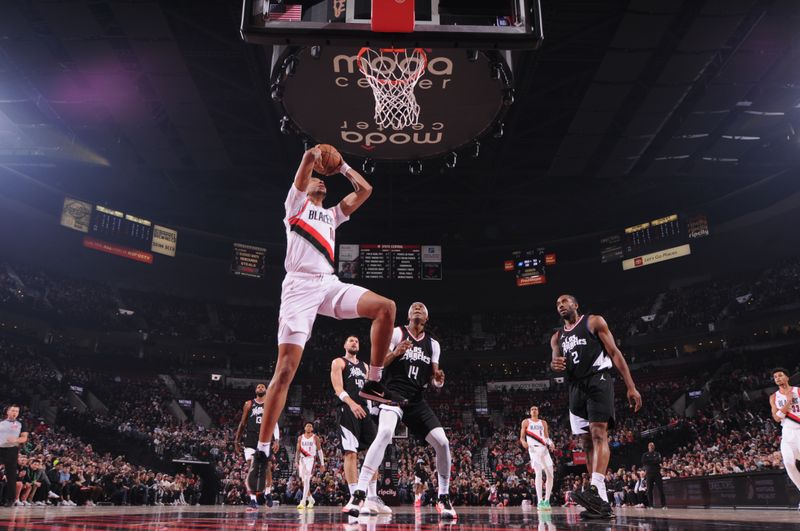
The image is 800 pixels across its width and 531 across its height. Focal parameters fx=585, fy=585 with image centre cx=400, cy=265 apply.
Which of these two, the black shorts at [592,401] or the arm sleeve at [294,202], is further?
the black shorts at [592,401]

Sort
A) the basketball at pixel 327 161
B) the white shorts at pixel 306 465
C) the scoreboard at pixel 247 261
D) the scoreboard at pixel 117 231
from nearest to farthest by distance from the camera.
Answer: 1. the basketball at pixel 327 161
2. the white shorts at pixel 306 465
3. the scoreboard at pixel 117 231
4. the scoreboard at pixel 247 261

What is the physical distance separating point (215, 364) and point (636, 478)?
22733 mm

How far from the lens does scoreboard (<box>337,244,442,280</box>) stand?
26484 millimetres

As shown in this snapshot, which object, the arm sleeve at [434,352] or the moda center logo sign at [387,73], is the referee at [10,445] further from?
the moda center logo sign at [387,73]

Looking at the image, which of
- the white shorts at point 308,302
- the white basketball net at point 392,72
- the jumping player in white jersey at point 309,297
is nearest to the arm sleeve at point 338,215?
the jumping player in white jersey at point 309,297

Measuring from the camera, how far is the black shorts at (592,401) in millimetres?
5922

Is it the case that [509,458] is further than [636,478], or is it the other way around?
[509,458]

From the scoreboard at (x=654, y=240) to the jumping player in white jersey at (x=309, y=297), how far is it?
25906mm

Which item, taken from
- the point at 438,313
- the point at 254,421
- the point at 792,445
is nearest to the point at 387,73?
the point at 254,421

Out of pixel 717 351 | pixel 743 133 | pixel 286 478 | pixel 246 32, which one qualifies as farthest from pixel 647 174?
pixel 246 32

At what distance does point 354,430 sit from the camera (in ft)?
26.7

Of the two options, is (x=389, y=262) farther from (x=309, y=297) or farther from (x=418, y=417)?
(x=309, y=297)

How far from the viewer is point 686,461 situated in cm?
1758

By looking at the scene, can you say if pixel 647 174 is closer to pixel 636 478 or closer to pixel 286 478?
pixel 636 478
